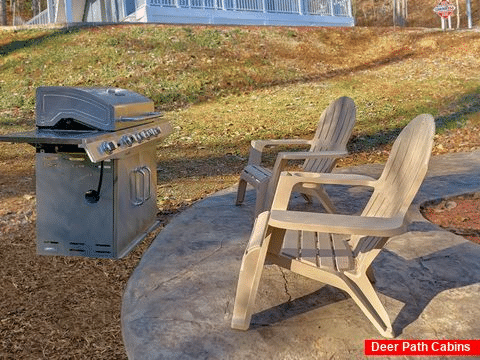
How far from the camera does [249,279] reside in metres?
3.49

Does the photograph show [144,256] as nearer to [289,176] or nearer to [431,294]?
[289,176]

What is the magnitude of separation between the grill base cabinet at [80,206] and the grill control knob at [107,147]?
0.91 feet

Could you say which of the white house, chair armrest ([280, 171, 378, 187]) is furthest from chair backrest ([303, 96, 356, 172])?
the white house

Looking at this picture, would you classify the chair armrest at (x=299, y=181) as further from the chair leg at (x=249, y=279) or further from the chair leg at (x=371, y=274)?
the chair leg at (x=371, y=274)

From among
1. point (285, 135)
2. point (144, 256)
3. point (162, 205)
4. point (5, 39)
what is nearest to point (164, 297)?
point (144, 256)

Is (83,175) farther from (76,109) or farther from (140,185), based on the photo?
(140,185)

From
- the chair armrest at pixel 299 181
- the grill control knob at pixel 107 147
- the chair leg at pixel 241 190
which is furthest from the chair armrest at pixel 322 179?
the chair leg at pixel 241 190

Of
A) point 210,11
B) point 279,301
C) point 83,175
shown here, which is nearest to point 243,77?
point 210,11

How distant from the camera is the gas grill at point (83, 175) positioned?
490cm

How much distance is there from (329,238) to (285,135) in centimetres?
675

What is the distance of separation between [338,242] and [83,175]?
2.19m

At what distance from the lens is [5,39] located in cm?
1705

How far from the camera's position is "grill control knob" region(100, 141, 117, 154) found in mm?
4574

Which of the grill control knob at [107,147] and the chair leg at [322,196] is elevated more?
the grill control knob at [107,147]
